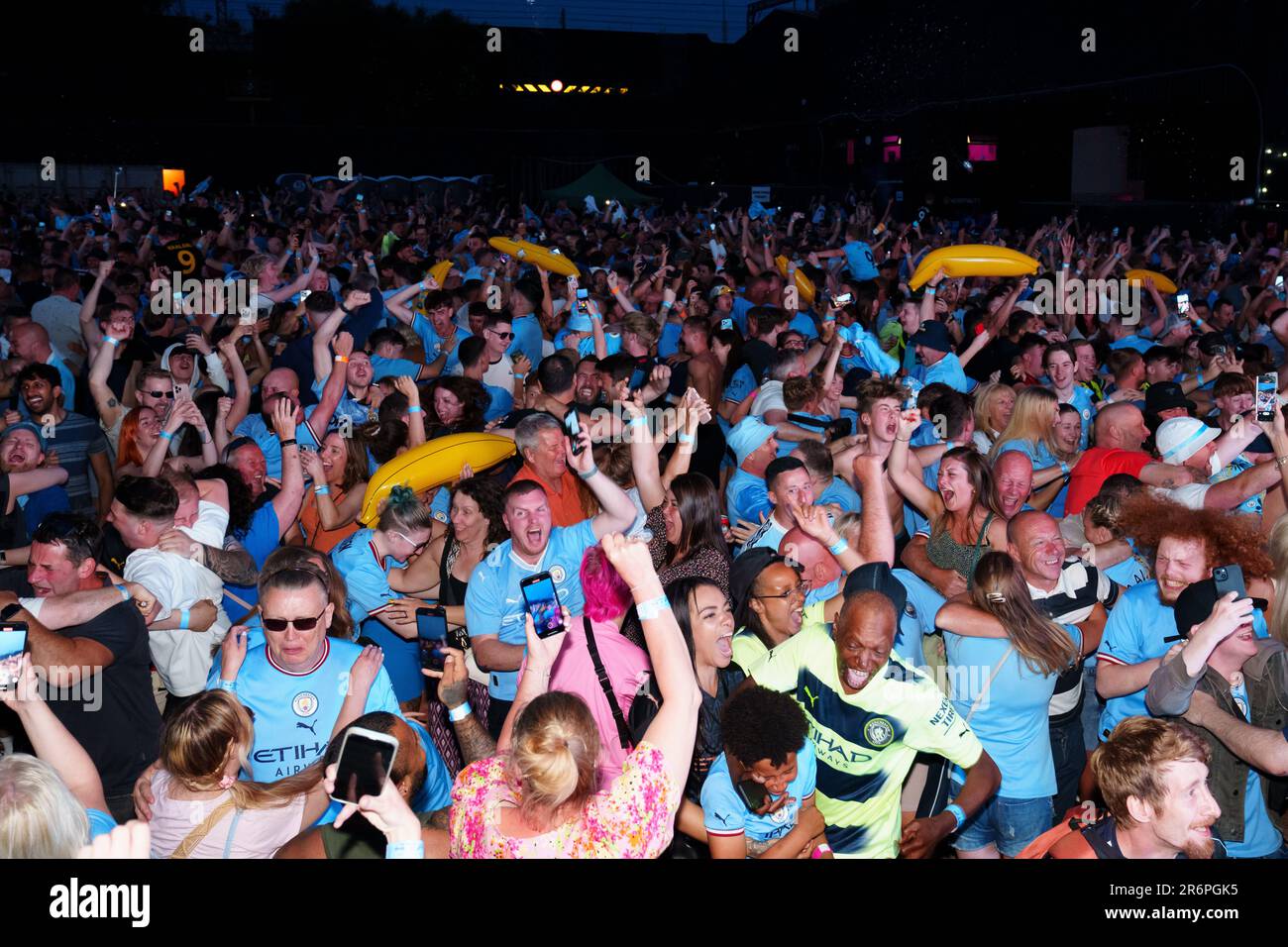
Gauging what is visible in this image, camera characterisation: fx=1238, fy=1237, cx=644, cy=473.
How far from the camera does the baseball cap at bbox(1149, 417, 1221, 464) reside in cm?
537

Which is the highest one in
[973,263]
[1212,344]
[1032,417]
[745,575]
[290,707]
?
[973,263]

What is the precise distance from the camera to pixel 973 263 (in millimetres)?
9656

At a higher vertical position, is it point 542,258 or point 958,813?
point 542,258

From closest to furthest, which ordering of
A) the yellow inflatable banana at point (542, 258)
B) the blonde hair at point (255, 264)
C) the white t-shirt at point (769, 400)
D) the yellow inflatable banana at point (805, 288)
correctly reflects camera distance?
the white t-shirt at point (769, 400)
the blonde hair at point (255, 264)
the yellow inflatable banana at point (805, 288)
the yellow inflatable banana at point (542, 258)

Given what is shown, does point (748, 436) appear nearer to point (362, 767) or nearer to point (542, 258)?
point (362, 767)

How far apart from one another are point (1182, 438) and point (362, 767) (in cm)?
418

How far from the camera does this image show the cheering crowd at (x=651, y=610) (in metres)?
2.85

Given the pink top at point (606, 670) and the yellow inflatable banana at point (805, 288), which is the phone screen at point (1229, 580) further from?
the yellow inflatable banana at point (805, 288)

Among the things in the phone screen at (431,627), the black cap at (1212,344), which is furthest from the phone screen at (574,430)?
the black cap at (1212,344)

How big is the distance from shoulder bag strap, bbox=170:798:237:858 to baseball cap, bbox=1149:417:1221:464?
4.22 m

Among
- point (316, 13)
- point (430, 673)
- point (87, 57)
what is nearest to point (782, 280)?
point (430, 673)

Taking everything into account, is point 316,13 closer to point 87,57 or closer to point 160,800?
point 87,57

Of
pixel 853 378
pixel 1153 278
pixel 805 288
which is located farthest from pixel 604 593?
pixel 1153 278
